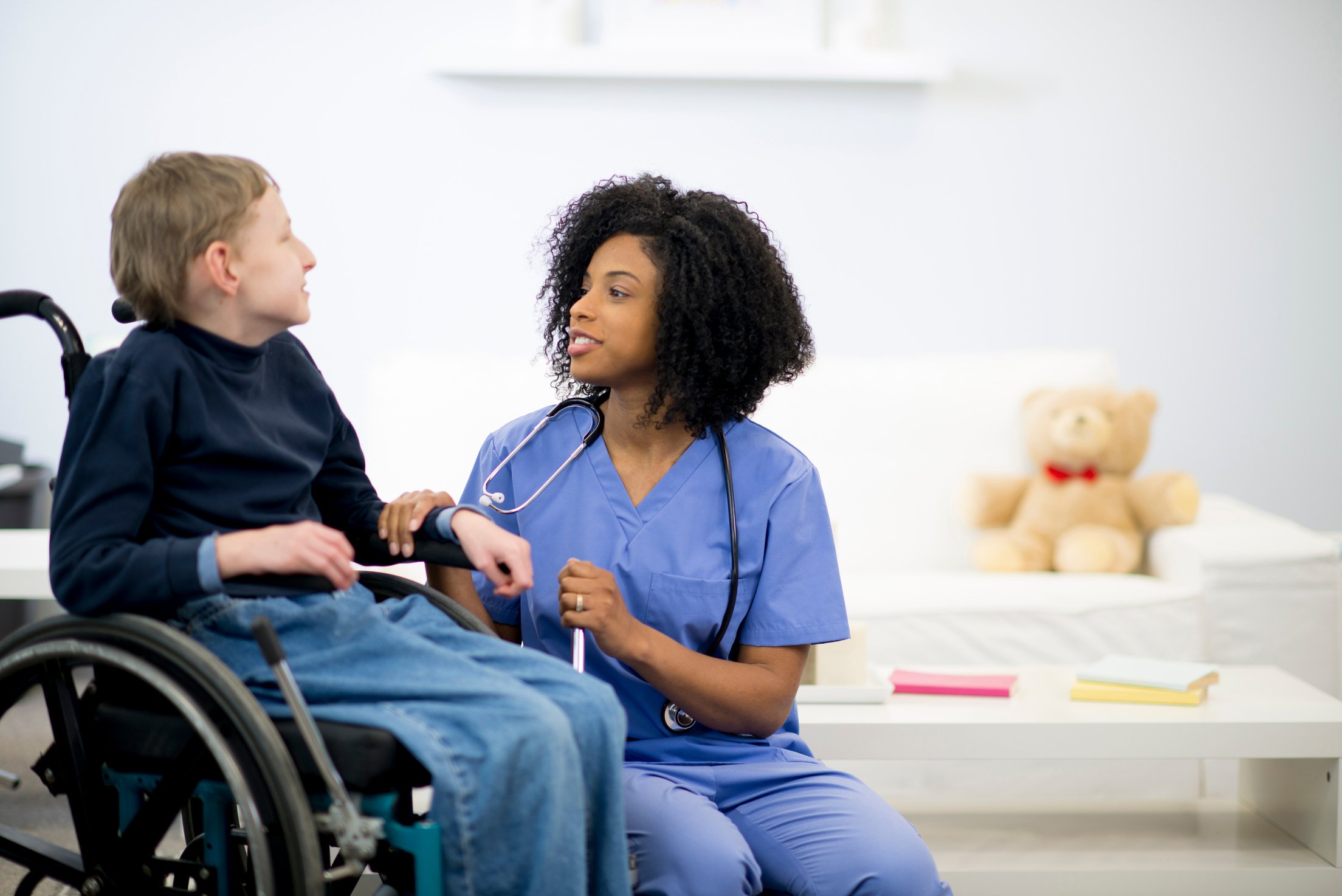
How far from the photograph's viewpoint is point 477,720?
90cm

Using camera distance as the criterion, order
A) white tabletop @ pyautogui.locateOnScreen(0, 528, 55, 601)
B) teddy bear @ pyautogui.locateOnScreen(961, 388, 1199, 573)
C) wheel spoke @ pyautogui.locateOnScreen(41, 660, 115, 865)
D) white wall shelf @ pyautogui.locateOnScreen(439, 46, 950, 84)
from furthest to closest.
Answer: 1. white wall shelf @ pyautogui.locateOnScreen(439, 46, 950, 84)
2. teddy bear @ pyautogui.locateOnScreen(961, 388, 1199, 573)
3. white tabletop @ pyautogui.locateOnScreen(0, 528, 55, 601)
4. wheel spoke @ pyautogui.locateOnScreen(41, 660, 115, 865)

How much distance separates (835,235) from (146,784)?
8.02 feet

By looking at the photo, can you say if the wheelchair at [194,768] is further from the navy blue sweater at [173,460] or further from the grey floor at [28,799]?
the grey floor at [28,799]

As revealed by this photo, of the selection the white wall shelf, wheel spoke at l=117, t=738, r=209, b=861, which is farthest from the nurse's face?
the white wall shelf

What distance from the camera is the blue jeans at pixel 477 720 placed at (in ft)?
2.91

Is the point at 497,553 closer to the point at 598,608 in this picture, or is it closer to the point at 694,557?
the point at 598,608

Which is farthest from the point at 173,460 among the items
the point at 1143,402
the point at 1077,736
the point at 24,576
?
the point at 1143,402

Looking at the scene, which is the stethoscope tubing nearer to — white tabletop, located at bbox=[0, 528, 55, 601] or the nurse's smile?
the nurse's smile

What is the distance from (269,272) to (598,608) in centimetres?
40

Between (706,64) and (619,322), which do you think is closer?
(619,322)

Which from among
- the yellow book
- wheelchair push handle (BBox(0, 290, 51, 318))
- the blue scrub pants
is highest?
wheelchair push handle (BBox(0, 290, 51, 318))

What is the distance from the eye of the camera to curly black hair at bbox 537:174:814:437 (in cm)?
129

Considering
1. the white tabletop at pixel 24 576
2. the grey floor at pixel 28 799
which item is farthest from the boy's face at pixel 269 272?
the white tabletop at pixel 24 576

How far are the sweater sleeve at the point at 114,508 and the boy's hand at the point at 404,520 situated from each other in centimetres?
23
